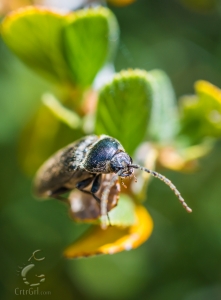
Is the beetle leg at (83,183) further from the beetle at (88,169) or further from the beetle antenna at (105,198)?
the beetle antenna at (105,198)

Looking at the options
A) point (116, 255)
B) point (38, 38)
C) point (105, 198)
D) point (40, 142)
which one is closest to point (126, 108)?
point (105, 198)

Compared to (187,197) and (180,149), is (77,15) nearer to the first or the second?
(180,149)

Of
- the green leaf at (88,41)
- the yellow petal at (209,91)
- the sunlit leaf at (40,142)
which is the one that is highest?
the green leaf at (88,41)

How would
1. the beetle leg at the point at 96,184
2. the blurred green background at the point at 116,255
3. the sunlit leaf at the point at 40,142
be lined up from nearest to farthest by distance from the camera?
the beetle leg at the point at 96,184, the sunlit leaf at the point at 40,142, the blurred green background at the point at 116,255

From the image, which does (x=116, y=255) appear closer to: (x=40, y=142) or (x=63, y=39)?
(x=40, y=142)

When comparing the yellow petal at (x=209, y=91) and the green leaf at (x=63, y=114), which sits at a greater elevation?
the yellow petal at (x=209, y=91)

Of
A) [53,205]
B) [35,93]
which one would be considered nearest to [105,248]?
[53,205]

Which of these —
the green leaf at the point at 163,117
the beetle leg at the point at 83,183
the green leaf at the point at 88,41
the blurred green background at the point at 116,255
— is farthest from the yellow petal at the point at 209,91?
the blurred green background at the point at 116,255

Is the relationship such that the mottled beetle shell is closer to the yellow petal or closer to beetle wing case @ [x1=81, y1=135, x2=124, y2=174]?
beetle wing case @ [x1=81, y1=135, x2=124, y2=174]

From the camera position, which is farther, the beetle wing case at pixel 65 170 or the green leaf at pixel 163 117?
the green leaf at pixel 163 117
